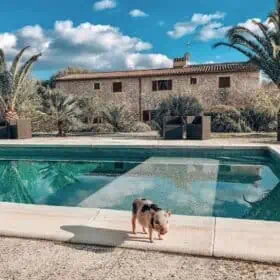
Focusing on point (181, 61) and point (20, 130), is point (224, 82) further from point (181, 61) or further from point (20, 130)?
point (20, 130)

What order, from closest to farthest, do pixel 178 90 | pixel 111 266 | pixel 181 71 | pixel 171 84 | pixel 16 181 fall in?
pixel 111 266 → pixel 16 181 → pixel 181 71 → pixel 178 90 → pixel 171 84

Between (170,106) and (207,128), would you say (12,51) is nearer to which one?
(170,106)

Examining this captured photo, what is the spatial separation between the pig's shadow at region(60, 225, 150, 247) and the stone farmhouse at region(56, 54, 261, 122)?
65.0 ft

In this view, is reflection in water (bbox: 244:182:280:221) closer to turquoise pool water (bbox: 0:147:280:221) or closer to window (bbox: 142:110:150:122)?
turquoise pool water (bbox: 0:147:280:221)

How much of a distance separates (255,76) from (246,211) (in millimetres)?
18980

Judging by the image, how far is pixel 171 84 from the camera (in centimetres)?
2397

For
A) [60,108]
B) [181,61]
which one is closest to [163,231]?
[60,108]

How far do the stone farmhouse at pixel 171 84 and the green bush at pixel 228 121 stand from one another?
3867mm

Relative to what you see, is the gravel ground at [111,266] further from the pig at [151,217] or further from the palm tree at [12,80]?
the palm tree at [12,80]

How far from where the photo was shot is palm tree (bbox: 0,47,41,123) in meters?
16.7

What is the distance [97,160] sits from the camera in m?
11.2

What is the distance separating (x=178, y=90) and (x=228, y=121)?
6483mm

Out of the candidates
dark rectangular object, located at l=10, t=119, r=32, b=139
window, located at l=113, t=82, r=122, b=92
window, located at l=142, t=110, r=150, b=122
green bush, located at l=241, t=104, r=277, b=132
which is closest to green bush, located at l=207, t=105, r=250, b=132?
green bush, located at l=241, t=104, r=277, b=132

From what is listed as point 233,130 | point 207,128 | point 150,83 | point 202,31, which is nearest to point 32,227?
point 207,128
